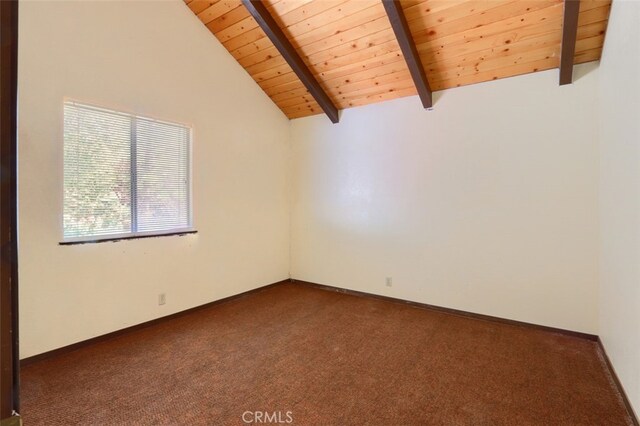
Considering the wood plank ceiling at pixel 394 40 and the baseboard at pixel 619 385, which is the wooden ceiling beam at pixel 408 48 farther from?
the baseboard at pixel 619 385

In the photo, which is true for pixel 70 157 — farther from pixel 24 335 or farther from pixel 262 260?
pixel 262 260

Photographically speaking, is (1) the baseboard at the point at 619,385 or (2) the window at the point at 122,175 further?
(2) the window at the point at 122,175

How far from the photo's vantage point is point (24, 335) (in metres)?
2.32

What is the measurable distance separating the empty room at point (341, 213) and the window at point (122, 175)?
0.06 feet

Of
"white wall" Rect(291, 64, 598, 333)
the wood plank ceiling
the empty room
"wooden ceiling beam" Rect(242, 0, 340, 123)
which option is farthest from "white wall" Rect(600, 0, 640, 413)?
"wooden ceiling beam" Rect(242, 0, 340, 123)

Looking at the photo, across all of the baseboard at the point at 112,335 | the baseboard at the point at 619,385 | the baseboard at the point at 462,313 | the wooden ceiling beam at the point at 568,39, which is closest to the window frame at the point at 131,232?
the baseboard at the point at 112,335

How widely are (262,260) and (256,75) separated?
244 centimetres

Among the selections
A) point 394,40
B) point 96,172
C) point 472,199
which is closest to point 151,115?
point 96,172

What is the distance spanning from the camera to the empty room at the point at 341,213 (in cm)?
201

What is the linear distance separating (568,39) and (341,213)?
2795 millimetres

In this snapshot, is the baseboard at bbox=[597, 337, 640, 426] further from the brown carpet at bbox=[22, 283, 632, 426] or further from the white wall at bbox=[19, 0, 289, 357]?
the white wall at bbox=[19, 0, 289, 357]

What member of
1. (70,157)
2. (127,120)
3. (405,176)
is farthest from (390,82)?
Answer: (70,157)

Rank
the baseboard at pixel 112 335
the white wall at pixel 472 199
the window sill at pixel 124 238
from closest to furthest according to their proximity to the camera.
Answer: the baseboard at pixel 112 335 < the window sill at pixel 124 238 < the white wall at pixel 472 199

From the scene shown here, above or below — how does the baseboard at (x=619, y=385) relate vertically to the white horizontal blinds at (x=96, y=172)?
below
